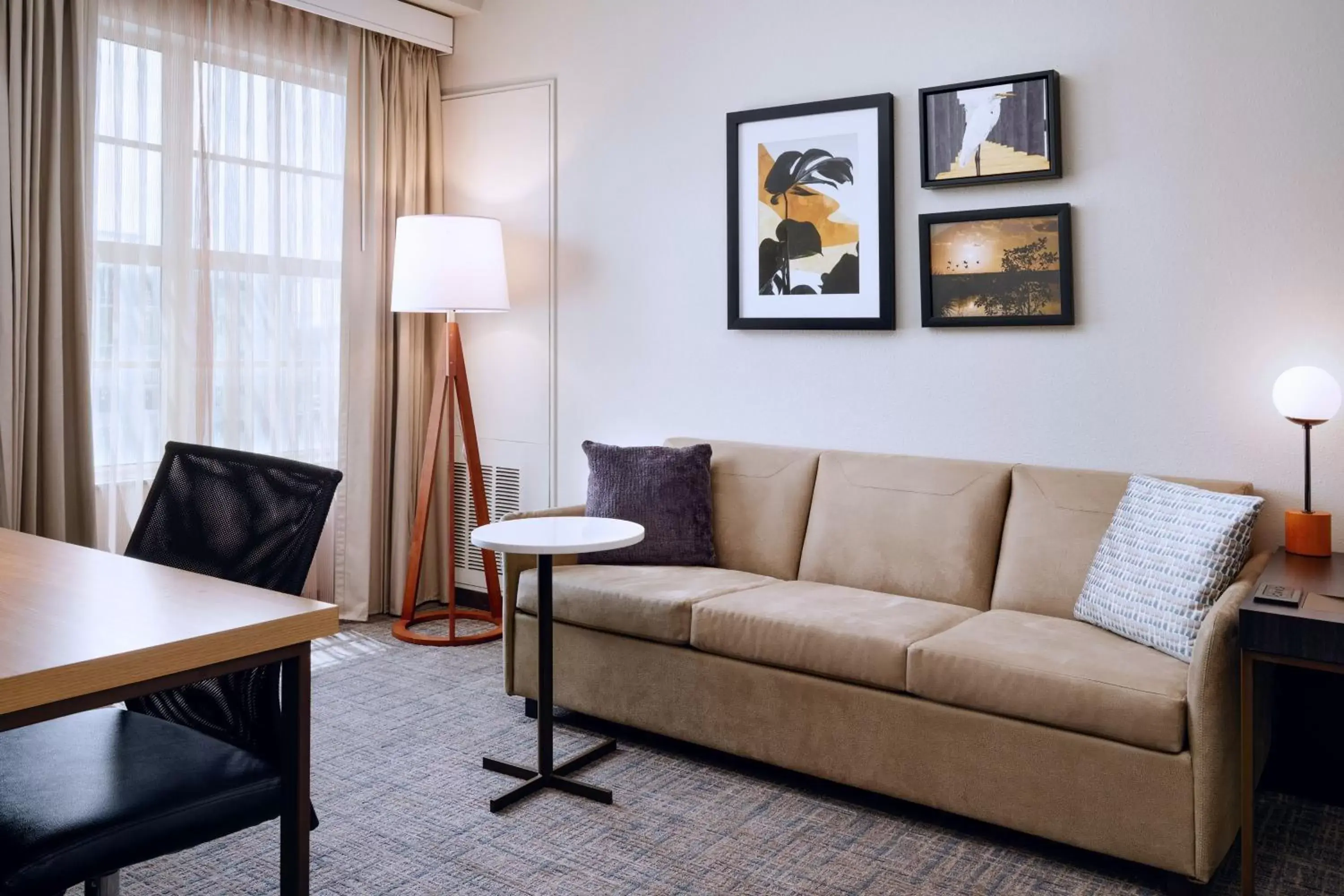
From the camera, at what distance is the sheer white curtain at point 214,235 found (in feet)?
12.2

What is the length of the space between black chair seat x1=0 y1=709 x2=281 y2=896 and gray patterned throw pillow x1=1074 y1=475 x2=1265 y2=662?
6.44 feet

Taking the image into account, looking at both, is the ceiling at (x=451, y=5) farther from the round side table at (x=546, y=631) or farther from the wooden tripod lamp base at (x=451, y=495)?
the round side table at (x=546, y=631)

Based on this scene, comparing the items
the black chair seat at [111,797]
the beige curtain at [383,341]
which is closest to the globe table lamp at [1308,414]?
the black chair seat at [111,797]

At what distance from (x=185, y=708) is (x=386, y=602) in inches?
114

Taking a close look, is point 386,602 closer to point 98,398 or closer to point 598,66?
point 98,398

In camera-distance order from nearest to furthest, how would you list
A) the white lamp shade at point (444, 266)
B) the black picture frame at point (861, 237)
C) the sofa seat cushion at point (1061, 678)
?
the sofa seat cushion at point (1061, 678) < the black picture frame at point (861, 237) < the white lamp shade at point (444, 266)

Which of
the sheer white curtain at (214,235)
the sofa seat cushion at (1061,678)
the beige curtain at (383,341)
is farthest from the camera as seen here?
the beige curtain at (383,341)

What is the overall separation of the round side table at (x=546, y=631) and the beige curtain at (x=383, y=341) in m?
1.66

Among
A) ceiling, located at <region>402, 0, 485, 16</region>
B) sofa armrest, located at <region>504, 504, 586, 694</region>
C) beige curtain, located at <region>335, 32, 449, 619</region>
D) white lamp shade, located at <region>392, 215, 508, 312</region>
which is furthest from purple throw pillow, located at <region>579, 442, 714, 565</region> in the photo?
ceiling, located at <region>402, 0, 485, 16</region>

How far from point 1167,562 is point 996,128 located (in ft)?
4.78

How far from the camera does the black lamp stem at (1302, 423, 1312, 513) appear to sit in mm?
2740

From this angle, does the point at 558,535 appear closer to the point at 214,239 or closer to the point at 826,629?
the point at 826,629

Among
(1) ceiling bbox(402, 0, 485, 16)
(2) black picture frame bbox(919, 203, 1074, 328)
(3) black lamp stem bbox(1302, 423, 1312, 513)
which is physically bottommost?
(3) black lamp stem bbox(1302, 423, 1312, 513)

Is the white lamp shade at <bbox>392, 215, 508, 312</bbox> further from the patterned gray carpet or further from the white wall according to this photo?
the patterned gray carpet
